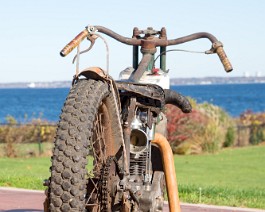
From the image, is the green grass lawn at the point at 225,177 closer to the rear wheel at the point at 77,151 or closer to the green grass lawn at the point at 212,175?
the green grass lawn at the point at 212,175

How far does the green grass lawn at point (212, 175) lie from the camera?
9.90m

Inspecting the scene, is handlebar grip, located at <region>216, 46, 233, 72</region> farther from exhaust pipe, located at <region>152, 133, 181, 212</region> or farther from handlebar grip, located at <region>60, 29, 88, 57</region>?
handlebar grip, located at <region>60, 29, 88, 57</region>

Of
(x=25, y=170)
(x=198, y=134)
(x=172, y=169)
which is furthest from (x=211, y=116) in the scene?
(x=172, y=169)

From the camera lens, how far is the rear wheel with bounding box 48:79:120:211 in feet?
14.6

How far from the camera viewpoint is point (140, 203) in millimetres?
5285

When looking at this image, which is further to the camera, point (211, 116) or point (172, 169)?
point (211, 116)

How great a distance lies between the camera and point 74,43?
5.22 metres

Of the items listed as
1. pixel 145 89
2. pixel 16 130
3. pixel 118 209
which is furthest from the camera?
pixel 16 130

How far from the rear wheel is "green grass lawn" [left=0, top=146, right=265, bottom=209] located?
4691 millimetres

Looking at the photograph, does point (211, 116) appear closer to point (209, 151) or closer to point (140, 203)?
point (209, 151)

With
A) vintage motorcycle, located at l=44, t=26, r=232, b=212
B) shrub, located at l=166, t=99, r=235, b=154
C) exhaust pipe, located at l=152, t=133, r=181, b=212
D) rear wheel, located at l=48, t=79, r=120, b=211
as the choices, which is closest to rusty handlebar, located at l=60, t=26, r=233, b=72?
vintage motorcycle, located at l=44, t=26, r=232, b=212

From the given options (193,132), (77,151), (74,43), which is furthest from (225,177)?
(77,151)

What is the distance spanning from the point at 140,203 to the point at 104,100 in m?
0.80

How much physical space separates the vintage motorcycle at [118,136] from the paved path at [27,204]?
2.72m
